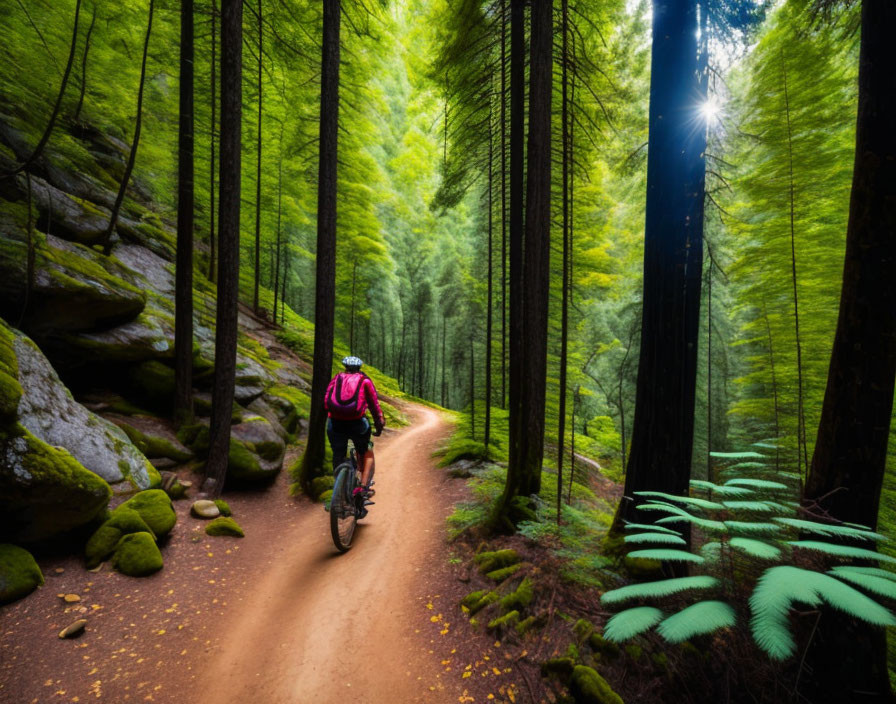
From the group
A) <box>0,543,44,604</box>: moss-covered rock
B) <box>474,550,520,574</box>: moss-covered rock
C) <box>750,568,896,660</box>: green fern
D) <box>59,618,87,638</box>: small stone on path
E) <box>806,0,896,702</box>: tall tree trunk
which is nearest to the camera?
<box>750,568,896,660</box>: green fern

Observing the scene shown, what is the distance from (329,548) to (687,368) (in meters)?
5.30

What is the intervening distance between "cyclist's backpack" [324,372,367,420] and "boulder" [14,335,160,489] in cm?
292

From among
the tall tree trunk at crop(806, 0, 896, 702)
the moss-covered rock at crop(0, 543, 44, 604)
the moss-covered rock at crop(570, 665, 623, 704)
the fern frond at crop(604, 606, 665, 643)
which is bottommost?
the moss-covered rock at crop(570, 665, 623, 704)

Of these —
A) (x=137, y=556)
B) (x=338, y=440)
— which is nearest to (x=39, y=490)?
(x=137, y=556)

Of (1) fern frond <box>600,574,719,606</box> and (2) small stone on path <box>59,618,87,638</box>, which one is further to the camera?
(2) small stone on path <box>59,618,87,638</box>

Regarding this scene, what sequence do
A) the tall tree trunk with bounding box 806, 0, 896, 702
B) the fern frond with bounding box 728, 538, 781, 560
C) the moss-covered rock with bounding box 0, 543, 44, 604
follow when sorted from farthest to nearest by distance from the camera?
the moss-covered rock with bounding box 0, 543, 44, 604 → the tall tree trunk with bounding box 806, 0, 896, 702 → the fern frond with bounding box 728, 538, 781, 560

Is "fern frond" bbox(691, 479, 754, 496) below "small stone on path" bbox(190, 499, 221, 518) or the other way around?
the other way around

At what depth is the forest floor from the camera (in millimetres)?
2893

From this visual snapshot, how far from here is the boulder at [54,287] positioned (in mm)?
5312

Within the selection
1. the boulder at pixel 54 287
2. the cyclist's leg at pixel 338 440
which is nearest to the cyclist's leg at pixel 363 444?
the cyclist's leg at pixel 338 440

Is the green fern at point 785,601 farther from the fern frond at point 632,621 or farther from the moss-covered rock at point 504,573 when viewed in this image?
the moss-covered rock at point 504,573

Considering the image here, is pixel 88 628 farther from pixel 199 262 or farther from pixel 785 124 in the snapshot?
pixel 199 262

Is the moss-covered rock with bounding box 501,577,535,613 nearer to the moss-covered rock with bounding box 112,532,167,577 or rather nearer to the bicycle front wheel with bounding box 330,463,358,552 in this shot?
the bicycle front wheel with bounding box 330,463,358,552

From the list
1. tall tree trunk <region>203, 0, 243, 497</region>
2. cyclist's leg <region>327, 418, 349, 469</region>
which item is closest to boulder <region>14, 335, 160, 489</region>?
tall tree trunk <region>203, 0, 243, 497</region>
